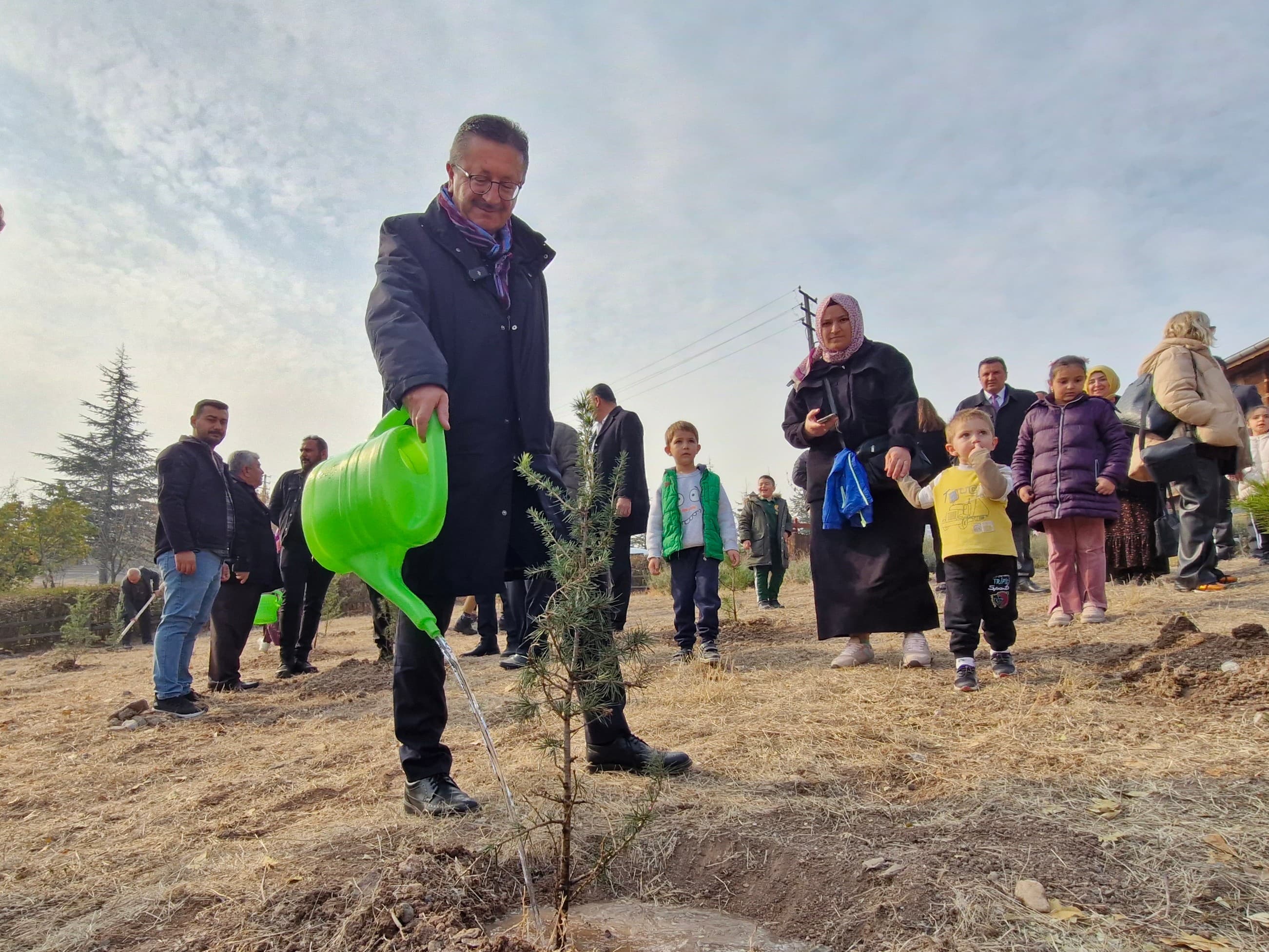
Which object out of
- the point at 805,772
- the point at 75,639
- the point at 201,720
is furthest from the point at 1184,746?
the point at 75,639

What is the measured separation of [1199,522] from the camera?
579cm

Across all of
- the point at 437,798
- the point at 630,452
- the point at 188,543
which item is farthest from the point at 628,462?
the point at 437,798

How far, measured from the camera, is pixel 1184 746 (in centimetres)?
239

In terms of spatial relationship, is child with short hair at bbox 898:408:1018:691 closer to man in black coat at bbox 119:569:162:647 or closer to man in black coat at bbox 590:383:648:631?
man in black coat at bbox 590:383:648:631

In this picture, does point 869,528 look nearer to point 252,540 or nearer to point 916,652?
point 916,652

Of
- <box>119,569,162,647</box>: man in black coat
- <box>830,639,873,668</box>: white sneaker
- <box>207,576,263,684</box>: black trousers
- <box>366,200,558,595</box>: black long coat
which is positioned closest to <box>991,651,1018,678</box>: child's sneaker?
<box>830,639,873,668</box>: white sneaker

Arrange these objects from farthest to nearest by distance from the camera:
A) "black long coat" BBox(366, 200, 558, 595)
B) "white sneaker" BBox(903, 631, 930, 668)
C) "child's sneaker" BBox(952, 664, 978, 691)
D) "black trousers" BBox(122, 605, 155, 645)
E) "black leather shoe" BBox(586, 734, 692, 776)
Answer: "black trousers" BBox(122, 605, 155, 645) → "white sneaker" BBox(903, 631, 930, 668) → "child's sneaker" BBox(952, 664, 978, 691) → "black leather shoe" BBox(586, 734, 692, 776) → "black long coat" BBox(366, 200, 558, 595)

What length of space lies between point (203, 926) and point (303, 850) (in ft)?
1.32

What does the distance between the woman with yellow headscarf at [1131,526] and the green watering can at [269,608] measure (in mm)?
8162

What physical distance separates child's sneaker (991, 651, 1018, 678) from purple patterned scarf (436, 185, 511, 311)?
2868 mm

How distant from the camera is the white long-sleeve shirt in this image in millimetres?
5293

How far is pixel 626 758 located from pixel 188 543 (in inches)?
140

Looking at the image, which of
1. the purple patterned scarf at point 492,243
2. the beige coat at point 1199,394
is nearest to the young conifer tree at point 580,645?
the purple patterned scarf at point 492,243

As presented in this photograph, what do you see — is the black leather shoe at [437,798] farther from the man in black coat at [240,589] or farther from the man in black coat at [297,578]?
the man in black coat at [297,578]
